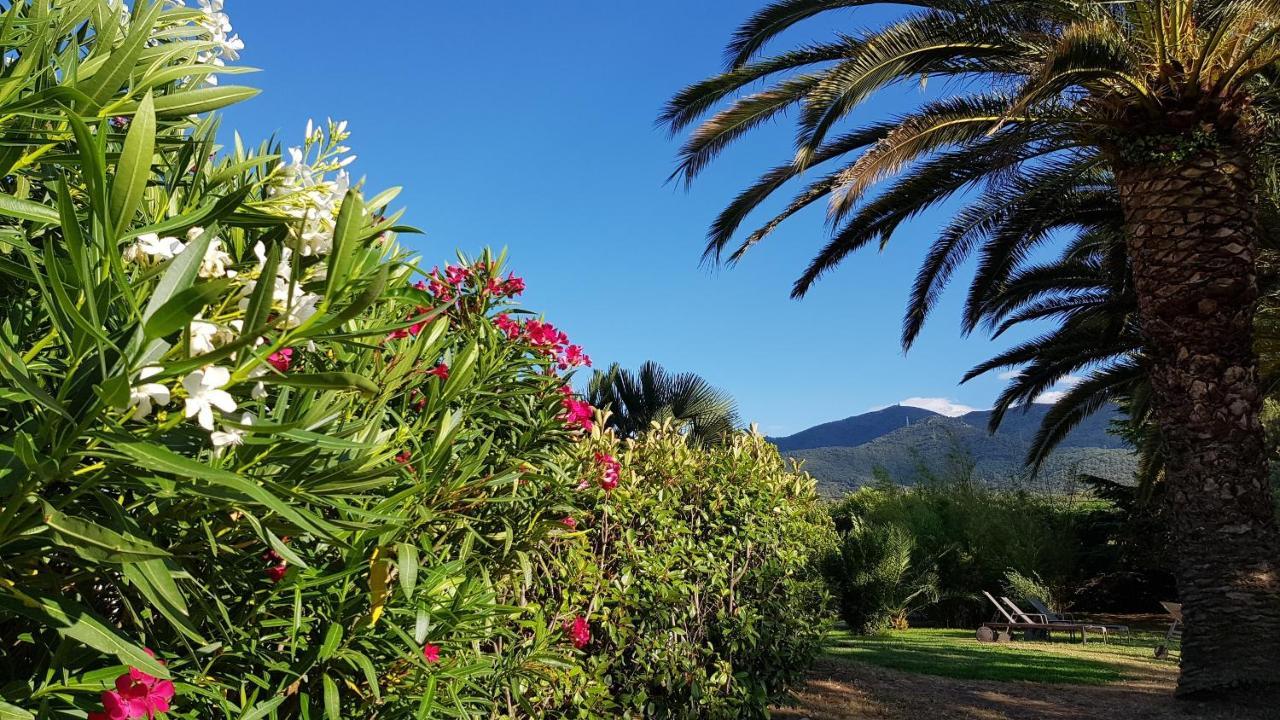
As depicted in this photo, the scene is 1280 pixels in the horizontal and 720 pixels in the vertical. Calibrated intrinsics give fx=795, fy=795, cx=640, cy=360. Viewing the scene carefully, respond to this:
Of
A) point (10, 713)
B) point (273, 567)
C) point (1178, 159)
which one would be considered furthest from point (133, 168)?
point (1178, 159)

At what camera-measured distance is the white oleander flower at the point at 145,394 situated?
0.91 m

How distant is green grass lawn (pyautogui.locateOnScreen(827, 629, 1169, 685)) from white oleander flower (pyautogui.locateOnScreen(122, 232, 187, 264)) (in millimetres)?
8738

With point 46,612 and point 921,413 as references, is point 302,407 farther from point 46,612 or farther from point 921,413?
point 921,413

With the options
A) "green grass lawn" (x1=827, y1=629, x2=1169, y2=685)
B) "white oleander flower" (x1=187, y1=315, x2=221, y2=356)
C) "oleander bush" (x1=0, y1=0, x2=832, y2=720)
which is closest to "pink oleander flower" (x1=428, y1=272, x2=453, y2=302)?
"oleander bush" (x1=0, y1=0, x2=832, y2=720)

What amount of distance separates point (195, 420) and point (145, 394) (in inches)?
6.8

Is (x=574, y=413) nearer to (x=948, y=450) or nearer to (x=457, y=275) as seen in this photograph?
(x=457, y=275)

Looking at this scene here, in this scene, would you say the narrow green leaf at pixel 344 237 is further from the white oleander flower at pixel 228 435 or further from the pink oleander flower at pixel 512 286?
the pink oleander flower at pixel 512 286

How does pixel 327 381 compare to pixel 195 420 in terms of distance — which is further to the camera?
pixel 195 420

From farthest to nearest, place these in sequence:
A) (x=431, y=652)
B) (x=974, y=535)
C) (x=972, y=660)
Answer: (x=974, y=535) < (x=972, y=660) < (x=431, y=652)

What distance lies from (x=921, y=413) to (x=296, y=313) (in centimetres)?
16818

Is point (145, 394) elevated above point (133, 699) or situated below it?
above

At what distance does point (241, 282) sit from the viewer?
1.22m

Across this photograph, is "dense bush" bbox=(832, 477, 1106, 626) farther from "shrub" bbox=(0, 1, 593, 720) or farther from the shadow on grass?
"shrub" bbox=(0, 1, 593, 720)

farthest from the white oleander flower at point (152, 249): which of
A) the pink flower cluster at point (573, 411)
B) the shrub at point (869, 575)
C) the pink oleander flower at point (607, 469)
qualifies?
the shrub at point (869, 575)
